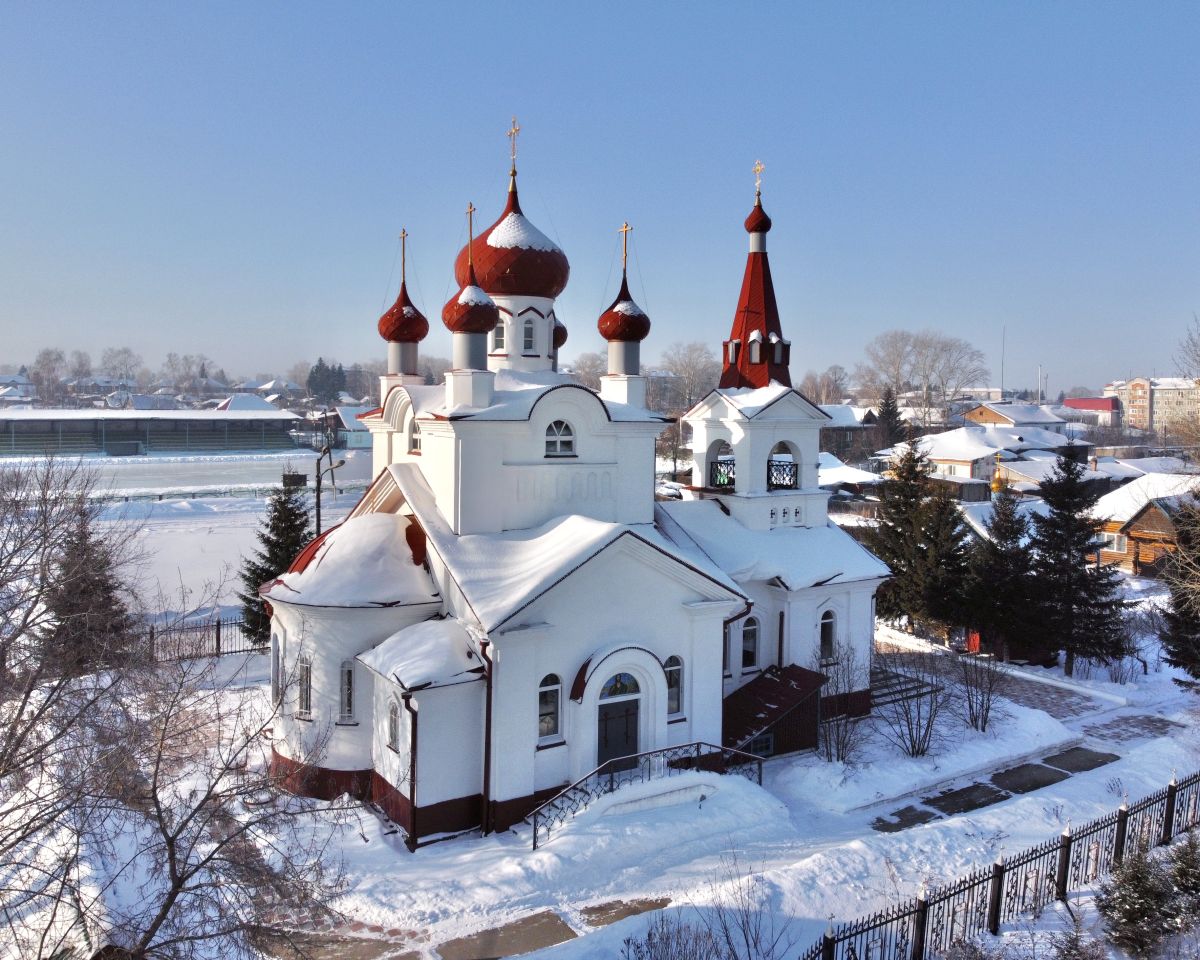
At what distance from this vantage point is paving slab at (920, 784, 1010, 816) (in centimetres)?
1352

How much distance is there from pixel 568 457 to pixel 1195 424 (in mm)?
14895

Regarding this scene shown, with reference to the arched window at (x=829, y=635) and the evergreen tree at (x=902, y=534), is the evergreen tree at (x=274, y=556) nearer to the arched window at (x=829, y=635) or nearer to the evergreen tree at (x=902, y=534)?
the arched window at (x=829, y=635)

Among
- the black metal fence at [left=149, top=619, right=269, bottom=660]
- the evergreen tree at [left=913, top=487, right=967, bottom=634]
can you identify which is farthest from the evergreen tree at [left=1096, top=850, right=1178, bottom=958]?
the black metal fence at [left=149, top=619, right=269, bottom=660]

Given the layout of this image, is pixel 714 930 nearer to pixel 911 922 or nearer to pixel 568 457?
pixel 911 922

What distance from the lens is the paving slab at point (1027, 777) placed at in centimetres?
1434

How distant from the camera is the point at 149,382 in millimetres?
129000

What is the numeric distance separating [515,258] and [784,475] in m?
6.76

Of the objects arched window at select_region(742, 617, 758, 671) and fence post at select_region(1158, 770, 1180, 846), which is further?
A: arched window at select_region(742, 617, 758, 671)

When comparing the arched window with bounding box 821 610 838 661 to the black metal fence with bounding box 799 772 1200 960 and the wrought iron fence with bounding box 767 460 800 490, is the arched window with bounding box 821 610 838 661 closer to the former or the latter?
the wrought iron fence with bounding box 767 460 800 490

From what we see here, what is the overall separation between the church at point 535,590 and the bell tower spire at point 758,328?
5cm

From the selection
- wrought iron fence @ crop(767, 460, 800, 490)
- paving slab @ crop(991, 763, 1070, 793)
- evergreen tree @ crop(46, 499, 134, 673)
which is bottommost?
paving slab @ crop(991, 763, 1070, 793)

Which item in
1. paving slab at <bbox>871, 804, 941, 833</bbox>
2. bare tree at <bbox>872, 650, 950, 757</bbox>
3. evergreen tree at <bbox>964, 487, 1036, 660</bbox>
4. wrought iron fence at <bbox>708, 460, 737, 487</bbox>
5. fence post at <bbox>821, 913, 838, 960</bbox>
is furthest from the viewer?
evergreen tree at <bbox>964, 487, 1036, 660</bbox>

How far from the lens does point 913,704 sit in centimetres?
1739

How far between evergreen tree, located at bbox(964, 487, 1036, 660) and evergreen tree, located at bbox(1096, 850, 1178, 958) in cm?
1245
